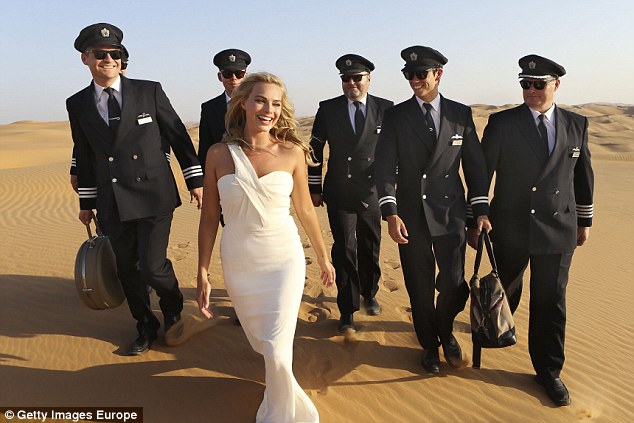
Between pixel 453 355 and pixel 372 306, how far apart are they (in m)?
1.28

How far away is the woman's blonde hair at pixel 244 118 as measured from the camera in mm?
3043

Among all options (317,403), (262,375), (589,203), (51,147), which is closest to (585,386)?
(589,203)

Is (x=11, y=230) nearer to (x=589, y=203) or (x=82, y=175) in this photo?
(x=82, y=175)

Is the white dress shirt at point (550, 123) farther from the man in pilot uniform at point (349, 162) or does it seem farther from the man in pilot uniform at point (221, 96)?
the man in pilot uniform at point (221, 96)

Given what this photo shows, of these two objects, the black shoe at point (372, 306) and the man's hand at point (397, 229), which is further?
the black shoe at point (372, 306)

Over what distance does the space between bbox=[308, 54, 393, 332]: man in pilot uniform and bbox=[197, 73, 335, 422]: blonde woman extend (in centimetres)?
157

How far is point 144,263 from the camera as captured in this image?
13.3 feet

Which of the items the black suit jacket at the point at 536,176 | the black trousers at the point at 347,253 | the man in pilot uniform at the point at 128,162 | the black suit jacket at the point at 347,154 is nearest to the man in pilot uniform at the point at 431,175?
the black suit jacket at the point at 536,176

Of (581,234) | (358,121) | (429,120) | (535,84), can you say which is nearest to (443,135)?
(429,120)

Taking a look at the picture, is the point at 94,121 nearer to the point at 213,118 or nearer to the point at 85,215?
the point at 85,215

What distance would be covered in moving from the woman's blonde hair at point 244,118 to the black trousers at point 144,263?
51.8 inches
